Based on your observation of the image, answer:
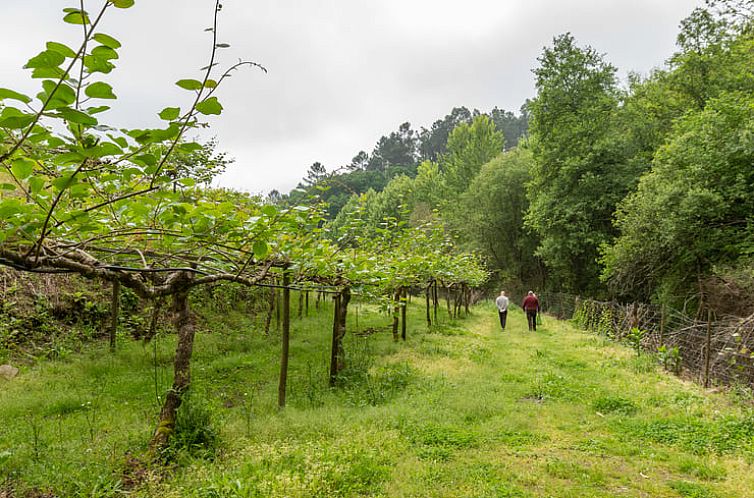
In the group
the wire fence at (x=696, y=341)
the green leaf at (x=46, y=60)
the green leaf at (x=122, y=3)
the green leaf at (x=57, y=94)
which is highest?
the green leaf at (x=122, y=3)

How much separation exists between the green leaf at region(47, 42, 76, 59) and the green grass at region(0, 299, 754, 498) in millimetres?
3945

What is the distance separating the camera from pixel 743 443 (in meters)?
5.13

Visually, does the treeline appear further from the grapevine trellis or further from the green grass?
the green grass

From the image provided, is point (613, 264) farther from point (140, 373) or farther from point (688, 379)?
point (140, 373)

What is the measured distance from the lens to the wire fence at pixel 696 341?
22.6 feet

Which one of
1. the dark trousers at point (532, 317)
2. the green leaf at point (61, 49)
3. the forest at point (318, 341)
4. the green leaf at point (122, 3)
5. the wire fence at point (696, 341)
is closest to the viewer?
the green leaf at point (61, 49)

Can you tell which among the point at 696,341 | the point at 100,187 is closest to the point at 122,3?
the point at 100,187

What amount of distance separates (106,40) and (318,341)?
10989 mm

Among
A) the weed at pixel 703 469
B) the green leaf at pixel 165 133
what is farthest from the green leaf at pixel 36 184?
the weed at pixel 703 469

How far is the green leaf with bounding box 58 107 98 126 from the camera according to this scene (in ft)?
3.13

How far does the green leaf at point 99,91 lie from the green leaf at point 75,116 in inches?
1.9

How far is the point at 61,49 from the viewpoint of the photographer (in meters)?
0.91

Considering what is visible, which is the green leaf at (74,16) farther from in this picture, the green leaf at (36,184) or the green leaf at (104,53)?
the green leaf at (36,184)

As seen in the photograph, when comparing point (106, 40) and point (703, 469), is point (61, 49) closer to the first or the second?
point (106, 40)
